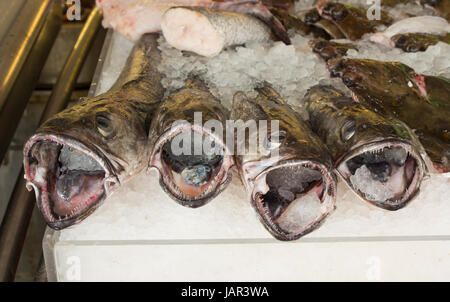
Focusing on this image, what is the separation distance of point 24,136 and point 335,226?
2.77 metres

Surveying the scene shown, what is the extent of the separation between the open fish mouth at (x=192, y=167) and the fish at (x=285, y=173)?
3.5 inches

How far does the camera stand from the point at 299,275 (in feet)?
6.61

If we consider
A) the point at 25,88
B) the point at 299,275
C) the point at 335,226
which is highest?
the point at 25,88

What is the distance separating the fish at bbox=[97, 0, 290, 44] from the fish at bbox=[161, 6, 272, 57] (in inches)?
9.8

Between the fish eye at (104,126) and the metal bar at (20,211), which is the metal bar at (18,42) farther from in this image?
the fish eye at (104,126)

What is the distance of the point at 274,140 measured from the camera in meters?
1.67

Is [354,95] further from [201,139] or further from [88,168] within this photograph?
[88,168]

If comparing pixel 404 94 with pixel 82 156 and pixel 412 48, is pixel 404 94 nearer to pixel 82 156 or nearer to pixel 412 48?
pixel 412 48

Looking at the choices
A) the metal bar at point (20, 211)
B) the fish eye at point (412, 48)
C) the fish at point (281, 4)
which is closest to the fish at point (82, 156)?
the metal bar at point (20, 211)

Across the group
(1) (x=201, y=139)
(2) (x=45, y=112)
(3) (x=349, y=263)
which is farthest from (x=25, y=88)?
(3) (x=349, y=263)

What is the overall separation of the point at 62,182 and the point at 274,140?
0.80m

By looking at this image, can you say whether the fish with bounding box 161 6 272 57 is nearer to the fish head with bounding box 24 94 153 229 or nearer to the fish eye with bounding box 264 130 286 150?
the fish head with bounding box 24 94 153 229

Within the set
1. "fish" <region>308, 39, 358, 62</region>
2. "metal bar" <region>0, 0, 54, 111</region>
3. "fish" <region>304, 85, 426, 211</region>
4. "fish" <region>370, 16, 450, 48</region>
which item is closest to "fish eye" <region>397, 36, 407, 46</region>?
"fish" <region>370, 16, 450, 48</region>

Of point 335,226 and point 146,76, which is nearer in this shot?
point 335,226
